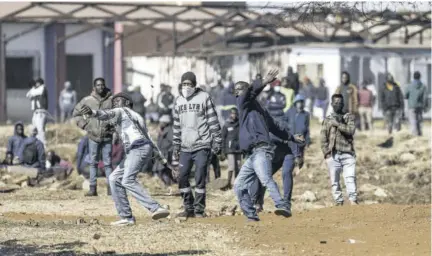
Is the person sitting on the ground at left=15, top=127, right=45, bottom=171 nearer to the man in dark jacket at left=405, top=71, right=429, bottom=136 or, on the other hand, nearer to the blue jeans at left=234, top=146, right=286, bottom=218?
the blue jeans at left=234, top=146, right=286, bottom=218

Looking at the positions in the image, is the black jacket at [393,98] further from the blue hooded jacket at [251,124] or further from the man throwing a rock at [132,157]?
the man throwing a rock at [132,157]

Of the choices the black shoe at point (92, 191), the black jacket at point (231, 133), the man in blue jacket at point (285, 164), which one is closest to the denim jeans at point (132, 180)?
the man in blue jacket at point (285, 164)

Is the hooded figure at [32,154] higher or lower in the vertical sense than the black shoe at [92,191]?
higher

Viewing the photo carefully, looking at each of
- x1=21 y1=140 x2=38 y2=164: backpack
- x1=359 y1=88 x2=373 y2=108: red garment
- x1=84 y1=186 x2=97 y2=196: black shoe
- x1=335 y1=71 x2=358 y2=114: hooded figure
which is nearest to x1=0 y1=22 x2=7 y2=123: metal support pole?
x1=359 y1=88 x2=373 y2=108: red garment

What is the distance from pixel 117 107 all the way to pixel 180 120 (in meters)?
1.02

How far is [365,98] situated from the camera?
112ft

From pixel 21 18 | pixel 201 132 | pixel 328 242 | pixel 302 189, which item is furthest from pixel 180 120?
pixel 21 18

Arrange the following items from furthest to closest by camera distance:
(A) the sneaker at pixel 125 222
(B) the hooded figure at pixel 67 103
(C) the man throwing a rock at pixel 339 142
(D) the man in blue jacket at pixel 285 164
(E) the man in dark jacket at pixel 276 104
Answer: (B) the hooded figure at pixel 67 103 → (E) the man in dark jacket at pixel 276 104 → (C) the man throwing a rock at pixel 339 142 → (D) the man in blue jacket at pixel 285 164 → (A) the sneaker at pixel 125 222

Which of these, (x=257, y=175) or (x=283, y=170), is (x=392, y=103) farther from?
(x=257, y=175)

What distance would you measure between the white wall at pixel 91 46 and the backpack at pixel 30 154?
2226cm

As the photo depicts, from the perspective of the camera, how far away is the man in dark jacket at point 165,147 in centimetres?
2161

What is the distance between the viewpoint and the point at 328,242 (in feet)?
40.4

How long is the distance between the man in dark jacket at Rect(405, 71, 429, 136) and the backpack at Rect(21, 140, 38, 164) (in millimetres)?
11357

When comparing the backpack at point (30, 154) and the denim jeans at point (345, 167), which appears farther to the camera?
the backpack at point (30, 154)
